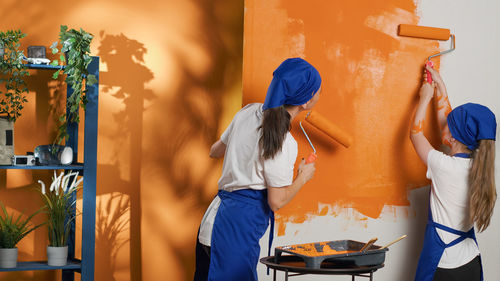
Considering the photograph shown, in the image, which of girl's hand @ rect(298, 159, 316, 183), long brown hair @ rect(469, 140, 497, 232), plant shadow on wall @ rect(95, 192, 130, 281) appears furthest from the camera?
plant shadow on wall @ rect(95, 192, 130, 281)

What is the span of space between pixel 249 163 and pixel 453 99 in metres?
1.37

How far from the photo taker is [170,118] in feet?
9.73

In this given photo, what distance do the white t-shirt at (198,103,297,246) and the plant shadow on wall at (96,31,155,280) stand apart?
0.88 m

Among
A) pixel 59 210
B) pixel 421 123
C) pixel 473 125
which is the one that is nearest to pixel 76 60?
pixel 59 210

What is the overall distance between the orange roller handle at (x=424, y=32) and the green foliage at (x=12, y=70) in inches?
73.1

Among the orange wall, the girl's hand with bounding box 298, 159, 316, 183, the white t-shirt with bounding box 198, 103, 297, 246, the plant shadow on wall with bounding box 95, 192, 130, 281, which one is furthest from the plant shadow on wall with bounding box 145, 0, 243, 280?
the girl's hand with bounding box 298, 159, 316, 183

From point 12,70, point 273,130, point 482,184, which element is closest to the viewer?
point 273,130

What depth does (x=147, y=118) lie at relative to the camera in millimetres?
2934

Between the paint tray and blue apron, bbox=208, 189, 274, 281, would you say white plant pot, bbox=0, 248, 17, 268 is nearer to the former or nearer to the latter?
blue apron, bbox=208, 189, 274, 281

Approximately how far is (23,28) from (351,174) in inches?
72.0

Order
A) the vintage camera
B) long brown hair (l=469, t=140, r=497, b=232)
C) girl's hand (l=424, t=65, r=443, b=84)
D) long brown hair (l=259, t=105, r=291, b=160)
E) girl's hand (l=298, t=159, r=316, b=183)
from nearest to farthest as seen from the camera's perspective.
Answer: long brown hair (l=259, t=105, r=291, b=160), girl's hand (l=298, t=159, r=316, b=183), long brown hair (l=469, t=140, r=497, b=232), the vintage camera, girl's hand (l=424, t=65, r=443, b=84)

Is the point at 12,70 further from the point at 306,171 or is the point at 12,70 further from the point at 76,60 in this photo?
the point at 306,171

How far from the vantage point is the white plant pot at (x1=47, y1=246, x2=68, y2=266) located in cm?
255

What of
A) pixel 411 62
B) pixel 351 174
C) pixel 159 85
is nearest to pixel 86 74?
pixel 159 85
